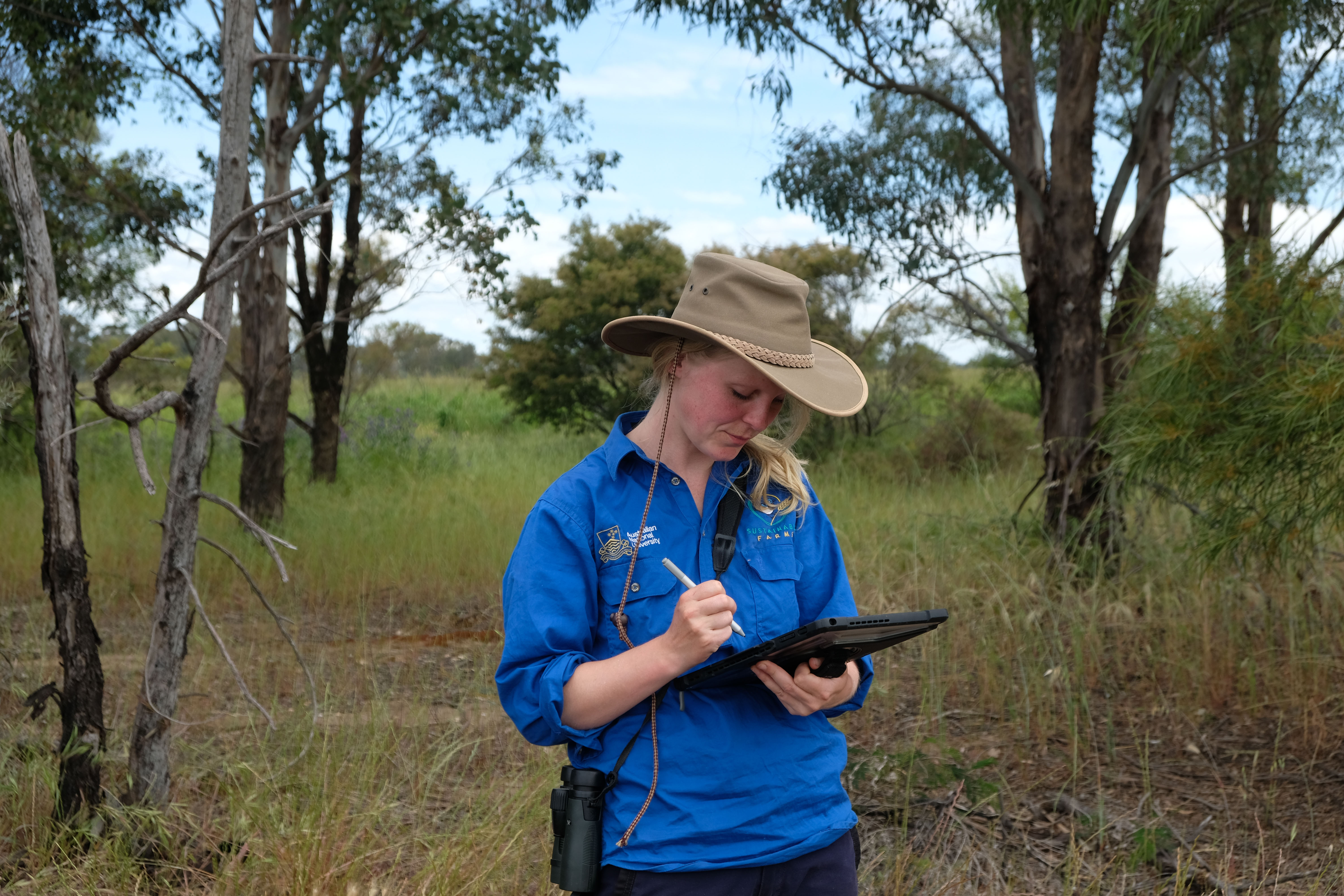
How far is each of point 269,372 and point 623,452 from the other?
7.96m

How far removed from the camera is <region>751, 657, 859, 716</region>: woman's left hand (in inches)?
64.4

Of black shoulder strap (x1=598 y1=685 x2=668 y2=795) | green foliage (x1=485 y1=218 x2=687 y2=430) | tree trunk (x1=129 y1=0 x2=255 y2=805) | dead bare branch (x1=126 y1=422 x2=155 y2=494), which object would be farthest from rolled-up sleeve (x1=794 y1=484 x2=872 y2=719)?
green foliage (x1=485 y1=218 x2=687 y2=430)

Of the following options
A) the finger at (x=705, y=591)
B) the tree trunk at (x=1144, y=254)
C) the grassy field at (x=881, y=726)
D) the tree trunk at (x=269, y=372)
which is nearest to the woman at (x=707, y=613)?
the finger at (x=705, y=591)

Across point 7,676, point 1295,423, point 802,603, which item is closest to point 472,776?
point 7,676

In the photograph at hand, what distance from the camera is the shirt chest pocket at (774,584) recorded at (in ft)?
5.80

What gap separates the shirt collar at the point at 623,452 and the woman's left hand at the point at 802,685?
1.15 feet

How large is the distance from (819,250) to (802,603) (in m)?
14.3

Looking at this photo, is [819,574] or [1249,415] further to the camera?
[1249,415]

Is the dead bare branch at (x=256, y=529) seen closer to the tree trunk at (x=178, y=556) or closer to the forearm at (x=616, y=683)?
the tree trunk at (x=178, y=556)

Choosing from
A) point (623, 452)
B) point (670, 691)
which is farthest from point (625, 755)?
point (623, 452)

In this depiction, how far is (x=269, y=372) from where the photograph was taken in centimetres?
905

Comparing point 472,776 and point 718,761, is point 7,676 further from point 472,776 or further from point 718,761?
point 718,761

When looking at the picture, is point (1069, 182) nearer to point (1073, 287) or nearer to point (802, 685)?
point (1073, 287)

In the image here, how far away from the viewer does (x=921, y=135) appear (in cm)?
1028
